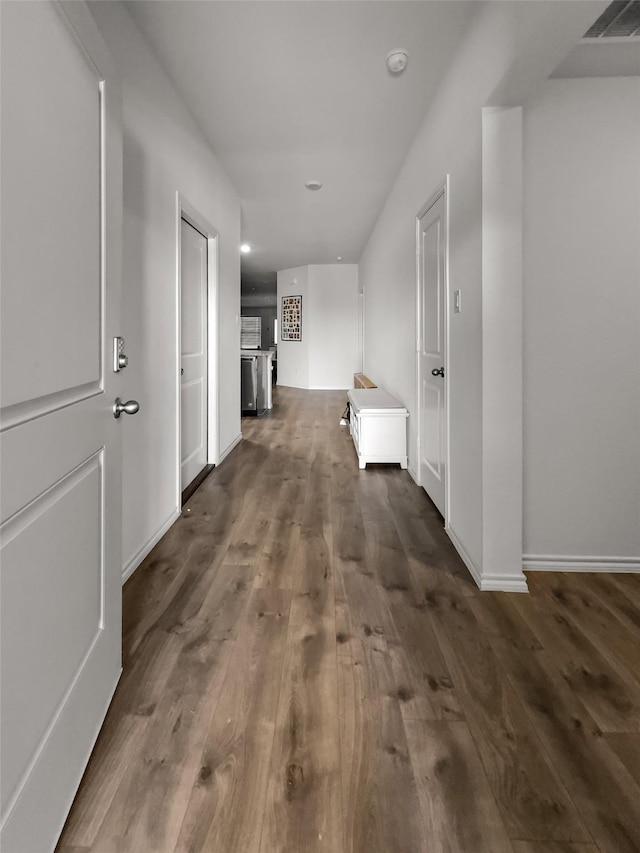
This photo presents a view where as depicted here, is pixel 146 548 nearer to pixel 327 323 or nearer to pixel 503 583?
pixel 503 583

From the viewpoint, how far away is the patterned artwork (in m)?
10.4

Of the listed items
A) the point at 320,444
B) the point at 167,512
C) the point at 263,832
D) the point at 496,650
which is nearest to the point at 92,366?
the point at 263,832

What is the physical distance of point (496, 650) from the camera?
170 centimetres

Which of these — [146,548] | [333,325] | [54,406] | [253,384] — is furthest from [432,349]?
[333,325]

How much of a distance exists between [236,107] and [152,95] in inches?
31.8

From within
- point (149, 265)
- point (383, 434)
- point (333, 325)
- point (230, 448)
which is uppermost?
point (333, 325)

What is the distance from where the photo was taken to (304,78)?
285 centimetres

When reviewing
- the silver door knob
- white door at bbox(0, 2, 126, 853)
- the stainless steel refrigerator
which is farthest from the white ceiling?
the stainless steel refrigerator

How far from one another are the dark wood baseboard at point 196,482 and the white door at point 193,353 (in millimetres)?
28

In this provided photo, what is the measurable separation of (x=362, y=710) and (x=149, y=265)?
2.19 m

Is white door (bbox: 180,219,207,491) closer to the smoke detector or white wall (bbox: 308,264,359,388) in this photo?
the smoke detector

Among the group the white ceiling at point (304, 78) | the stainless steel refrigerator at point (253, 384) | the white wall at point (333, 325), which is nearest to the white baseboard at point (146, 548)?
the white ceiling at point (304, 78)

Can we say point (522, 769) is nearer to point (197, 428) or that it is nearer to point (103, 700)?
point (103, 700)

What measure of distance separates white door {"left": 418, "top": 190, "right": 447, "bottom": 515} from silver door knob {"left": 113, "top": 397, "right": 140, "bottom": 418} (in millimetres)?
1915
